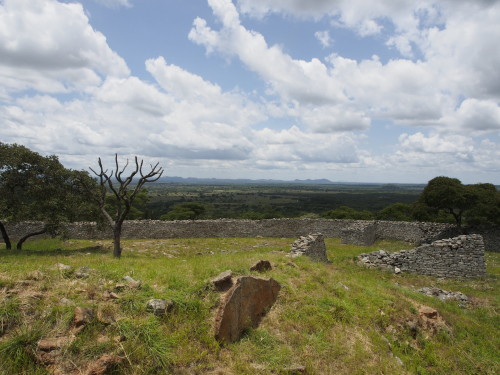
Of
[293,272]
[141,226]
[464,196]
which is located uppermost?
[464,196]

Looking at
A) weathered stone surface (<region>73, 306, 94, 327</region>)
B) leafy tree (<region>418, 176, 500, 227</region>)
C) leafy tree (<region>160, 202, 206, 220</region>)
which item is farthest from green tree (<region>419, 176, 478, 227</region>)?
leafy tree (<region>160, 202, 206, 220</region>)

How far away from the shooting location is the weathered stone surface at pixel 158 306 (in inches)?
258

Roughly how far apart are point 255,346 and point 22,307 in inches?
185

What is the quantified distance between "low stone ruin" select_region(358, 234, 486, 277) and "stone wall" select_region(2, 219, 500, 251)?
9900mm

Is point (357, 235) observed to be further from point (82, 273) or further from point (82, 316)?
point (82, 316)

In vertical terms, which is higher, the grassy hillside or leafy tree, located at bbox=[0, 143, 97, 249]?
leafy tree, located at bbox=[0, 143, 97, 249]

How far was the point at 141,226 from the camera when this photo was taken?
28219mm

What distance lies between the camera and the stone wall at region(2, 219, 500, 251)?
26.9 meters

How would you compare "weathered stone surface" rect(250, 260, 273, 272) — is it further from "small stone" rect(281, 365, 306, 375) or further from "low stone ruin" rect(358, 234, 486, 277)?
"low stone ruin" rect(358, 234, 486, 277)

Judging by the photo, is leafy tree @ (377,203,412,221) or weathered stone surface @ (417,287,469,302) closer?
weathered stone surface @ (417,287,469,302)

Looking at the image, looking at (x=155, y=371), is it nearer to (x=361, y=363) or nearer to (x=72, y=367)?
(x=72, y=367)

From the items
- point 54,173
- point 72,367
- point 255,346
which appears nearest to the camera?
point 72,367

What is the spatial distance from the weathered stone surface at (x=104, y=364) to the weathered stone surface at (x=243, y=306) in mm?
2069

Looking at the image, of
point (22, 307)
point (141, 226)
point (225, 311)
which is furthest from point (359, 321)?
point (141, 226)
